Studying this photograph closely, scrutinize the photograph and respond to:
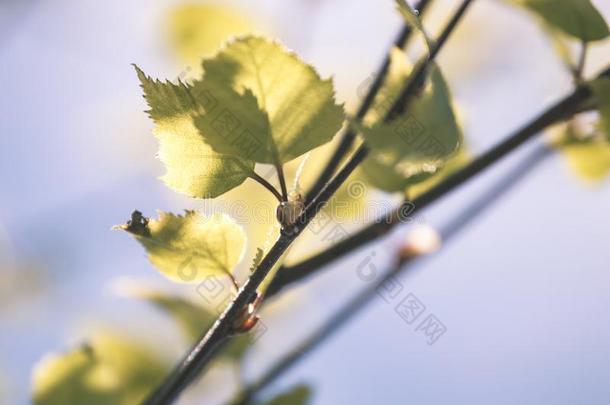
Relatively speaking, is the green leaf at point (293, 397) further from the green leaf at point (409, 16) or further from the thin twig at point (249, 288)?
the green leaf at point (409, 16)

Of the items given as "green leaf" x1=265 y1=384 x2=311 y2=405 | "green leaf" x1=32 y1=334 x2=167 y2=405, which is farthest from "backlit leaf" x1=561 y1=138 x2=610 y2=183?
"green leaf" x1=32 y1=334 x2=167 y2=405

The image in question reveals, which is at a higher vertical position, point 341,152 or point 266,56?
point 266,56

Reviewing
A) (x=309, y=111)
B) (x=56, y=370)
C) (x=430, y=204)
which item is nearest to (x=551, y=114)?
(x=430, y=204)

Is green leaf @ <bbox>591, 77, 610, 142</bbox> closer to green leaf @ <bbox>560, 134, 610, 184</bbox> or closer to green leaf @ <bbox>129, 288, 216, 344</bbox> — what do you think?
green leaf @ <bbox>560, 134, 610, 184</bbox>

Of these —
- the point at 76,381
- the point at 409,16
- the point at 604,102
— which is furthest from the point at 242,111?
the point at 76,381

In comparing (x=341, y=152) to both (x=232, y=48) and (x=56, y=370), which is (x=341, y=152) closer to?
(x=232, y=48)

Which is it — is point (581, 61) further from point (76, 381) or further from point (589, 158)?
point (76, 381)
